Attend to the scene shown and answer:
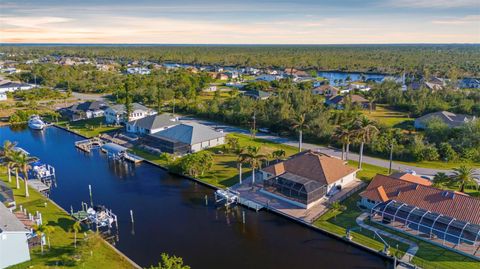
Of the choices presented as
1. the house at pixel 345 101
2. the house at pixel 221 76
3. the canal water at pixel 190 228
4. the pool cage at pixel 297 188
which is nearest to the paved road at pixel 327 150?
the pool cage at pixel 297 188

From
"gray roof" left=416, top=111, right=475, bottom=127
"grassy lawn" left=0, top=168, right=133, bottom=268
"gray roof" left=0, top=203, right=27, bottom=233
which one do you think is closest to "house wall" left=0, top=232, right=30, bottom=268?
"gray roof" left=0, top=203, right=27, bottom=233

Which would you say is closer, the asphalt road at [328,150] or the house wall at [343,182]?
the house wall at [343,182]

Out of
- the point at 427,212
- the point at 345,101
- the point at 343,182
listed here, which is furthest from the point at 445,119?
the point at 427,212

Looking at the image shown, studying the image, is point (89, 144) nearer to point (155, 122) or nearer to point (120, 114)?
point (155, 122)

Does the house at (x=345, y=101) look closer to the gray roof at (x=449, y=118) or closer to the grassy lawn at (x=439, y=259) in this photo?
the gray roof at (x=449, y=118)

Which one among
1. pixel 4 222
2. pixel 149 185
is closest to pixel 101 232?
pixel 4 222

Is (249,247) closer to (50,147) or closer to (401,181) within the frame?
(401,181)
